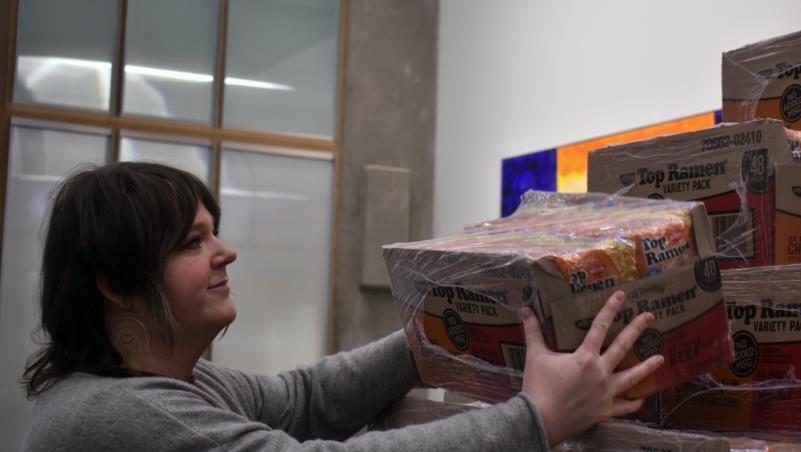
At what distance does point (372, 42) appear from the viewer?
5.12 m

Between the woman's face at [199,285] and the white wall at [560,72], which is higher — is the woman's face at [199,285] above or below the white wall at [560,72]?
below

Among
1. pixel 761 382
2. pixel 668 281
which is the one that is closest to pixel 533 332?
pixel 668 281

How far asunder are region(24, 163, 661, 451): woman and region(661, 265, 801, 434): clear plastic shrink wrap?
0.50ft

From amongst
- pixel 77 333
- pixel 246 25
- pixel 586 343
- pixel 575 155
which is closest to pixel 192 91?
pixel 246 25

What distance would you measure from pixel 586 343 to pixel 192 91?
4117mm

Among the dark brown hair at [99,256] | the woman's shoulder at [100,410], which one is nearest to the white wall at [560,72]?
the dark brown hair at [99,256]

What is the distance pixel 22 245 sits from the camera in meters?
4.23

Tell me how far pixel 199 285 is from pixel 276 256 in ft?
12.0

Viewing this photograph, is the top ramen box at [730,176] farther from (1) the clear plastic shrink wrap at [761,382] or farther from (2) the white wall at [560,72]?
(2) the white wall at [560,72]

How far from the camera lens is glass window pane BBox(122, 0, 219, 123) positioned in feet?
14.9

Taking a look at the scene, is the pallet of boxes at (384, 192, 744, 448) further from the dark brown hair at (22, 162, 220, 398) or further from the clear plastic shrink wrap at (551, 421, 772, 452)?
the dark brown hair at (22, 162, 220, 398)

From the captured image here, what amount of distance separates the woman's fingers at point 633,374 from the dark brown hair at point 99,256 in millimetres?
664

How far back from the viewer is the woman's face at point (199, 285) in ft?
3.91

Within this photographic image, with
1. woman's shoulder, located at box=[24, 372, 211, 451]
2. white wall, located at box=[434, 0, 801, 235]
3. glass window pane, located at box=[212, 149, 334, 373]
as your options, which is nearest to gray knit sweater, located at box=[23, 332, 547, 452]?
woman's shoulder, located at box=[24, 372, 211, 451]
